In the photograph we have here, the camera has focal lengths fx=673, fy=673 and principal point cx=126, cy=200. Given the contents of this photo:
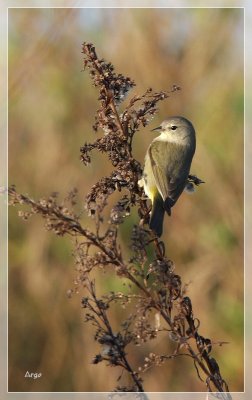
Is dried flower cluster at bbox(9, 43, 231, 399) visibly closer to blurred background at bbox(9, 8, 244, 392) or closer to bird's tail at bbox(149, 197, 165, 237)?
bird's tail at bbox(149, 197, 165, 237)

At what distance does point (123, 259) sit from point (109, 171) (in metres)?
5.14

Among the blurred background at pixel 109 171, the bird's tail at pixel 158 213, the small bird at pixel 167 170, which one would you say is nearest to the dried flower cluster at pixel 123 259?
the bird's tail at pixel 158 213

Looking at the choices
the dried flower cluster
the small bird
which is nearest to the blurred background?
the small bird

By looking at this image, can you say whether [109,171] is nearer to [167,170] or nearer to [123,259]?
[167,170]

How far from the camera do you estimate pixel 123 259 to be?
2062mm

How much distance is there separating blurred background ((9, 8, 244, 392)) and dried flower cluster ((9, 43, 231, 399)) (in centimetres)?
455

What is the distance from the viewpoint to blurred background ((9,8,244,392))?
721 centimetres

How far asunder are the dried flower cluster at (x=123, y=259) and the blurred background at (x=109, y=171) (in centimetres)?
455

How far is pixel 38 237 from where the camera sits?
7648 mm

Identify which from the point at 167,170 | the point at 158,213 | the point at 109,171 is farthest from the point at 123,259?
the point at 109,171

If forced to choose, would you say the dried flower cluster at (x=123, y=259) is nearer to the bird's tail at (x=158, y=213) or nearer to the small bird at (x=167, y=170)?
the bird's tail at (x=158, y=213)

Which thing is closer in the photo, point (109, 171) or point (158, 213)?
point (158, 213)

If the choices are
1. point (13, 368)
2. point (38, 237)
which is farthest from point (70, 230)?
point (13, 368)

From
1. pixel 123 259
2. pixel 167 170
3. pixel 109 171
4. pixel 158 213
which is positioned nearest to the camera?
pixel 123 259
